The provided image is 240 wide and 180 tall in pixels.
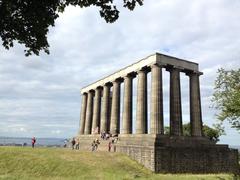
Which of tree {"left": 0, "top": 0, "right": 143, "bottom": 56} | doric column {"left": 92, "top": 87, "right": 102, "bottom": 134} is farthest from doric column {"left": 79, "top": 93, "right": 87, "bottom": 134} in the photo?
tree {"left": 0, "top": 0, "right": 143, "bottom": 56}

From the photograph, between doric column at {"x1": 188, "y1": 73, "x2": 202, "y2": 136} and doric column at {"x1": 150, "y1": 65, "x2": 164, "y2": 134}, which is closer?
doric column at {"x1": 150, "y1": 65, "x2": 164, "y2": 134}

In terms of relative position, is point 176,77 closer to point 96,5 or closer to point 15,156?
point 15,156

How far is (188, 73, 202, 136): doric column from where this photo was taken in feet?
170

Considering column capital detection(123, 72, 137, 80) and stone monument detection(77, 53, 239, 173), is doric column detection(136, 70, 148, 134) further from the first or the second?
column capital detection(123, 72, 137, 80)

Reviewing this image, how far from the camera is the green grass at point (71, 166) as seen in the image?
33062 mm

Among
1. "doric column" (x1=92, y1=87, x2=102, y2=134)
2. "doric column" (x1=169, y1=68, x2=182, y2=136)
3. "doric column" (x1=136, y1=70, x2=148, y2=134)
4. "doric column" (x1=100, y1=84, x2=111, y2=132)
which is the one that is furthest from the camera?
"doric column" (x1=92, y1=87, x2=102, y2=134)

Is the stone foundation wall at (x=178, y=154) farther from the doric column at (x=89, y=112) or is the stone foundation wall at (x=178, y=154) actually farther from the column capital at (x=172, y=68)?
the doric column at (x=89, y=112)

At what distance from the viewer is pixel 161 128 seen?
46.1 meters

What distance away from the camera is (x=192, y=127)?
52000 mm

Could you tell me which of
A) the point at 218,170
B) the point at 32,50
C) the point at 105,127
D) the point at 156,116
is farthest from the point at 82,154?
the point at 32,50

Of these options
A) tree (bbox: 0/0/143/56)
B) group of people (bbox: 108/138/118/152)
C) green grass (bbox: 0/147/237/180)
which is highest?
tree (bbox: 0/0/143/56)

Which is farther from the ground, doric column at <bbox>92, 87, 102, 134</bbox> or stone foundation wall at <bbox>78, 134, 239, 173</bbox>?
doric column at <bbox>92, 87, 102, 134</bbox>

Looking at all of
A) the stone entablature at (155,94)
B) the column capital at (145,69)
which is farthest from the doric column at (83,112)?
the column capital at (145,69)

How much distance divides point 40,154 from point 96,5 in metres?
30.3
